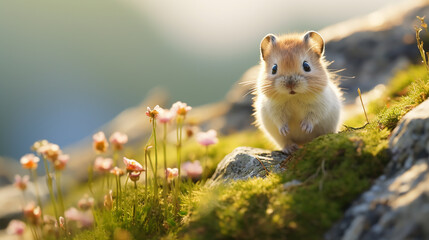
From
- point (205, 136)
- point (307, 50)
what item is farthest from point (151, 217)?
point (307, 50)

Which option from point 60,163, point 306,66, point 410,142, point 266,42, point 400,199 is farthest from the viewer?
point 266,42

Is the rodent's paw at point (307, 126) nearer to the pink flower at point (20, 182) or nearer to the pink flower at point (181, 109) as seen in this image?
the pink flower at point (181, 109)

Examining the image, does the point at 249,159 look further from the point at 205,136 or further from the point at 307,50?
the point at 307,50

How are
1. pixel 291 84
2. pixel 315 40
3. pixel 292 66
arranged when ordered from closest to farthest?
pixel 291 84 < pixel 292 66 < pixel 315 40

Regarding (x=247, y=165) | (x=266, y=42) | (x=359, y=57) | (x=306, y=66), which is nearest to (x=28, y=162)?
(x=247, y=165)

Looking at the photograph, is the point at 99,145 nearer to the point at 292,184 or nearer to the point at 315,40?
the point at 292,184

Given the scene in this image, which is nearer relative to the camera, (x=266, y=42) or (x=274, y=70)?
(x=274, y=70)

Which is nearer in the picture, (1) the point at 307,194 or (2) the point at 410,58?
(1) the point at 307,194
